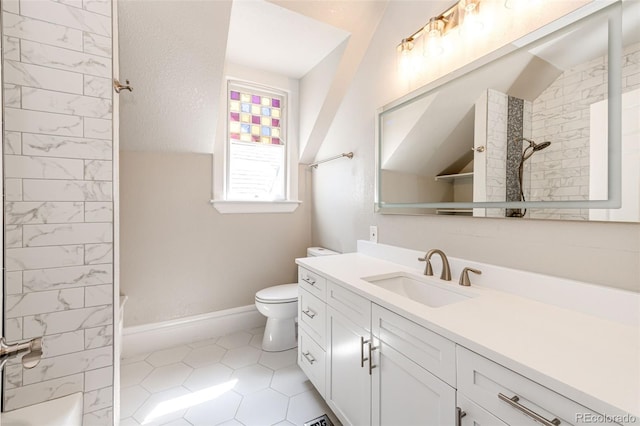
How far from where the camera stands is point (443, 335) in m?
0.79

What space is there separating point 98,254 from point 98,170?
35 cm

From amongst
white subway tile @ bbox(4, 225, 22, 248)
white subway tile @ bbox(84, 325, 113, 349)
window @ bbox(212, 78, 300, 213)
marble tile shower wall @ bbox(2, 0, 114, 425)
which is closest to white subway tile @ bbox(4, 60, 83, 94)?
marble tile shower wall @ bbox(2, 0, 114, 425)

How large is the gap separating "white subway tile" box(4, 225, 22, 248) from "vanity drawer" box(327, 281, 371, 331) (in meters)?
1.26

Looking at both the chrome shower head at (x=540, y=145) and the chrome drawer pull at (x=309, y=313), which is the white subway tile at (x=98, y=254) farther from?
the chrome shower head at (x=540, y=145)

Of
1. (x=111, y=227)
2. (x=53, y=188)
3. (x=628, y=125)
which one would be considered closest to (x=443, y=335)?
(x=628, y=125)

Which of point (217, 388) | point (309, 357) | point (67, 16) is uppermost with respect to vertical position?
point (67, 16)

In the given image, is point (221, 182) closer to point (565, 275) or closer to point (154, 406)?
point (154, 406)

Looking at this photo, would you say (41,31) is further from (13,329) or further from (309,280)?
(309,280)

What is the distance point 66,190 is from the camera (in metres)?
1.06

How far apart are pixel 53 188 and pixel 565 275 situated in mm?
1930

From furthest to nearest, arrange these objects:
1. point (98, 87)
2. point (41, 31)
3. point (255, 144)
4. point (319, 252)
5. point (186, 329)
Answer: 1. point (255, 144)
2. point (319, 252)
3. point (186, 329)
4. point (98, 87)
5. point (41, 31)

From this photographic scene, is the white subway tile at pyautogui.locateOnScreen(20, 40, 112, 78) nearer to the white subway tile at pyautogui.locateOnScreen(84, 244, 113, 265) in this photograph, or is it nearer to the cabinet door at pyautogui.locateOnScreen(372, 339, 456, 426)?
the white subway tile at pyautogui.locateOnScreen(84, 244, 113, 265)

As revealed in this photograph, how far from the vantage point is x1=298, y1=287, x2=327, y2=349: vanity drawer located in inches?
58.2

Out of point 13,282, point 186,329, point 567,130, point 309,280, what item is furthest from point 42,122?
point 567,130
